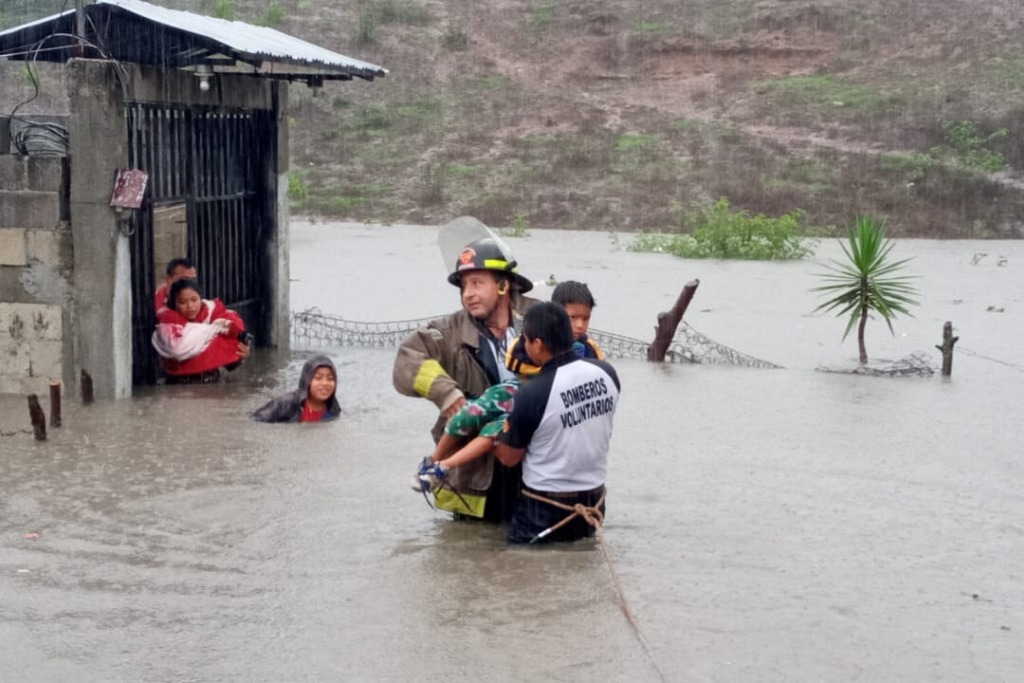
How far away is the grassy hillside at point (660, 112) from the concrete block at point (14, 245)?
20.6 m

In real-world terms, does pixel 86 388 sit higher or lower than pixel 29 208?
lower

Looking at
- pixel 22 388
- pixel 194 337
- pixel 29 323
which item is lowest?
pixel 22 388

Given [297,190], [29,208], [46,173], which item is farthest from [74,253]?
[297,190]

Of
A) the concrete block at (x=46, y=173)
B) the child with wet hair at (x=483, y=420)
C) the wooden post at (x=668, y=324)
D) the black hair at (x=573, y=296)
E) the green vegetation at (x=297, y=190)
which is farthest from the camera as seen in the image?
the green vegetation at (x=297, y=190)

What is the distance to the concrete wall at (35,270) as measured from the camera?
35.0ft

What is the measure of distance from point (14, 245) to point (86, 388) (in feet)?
4.18

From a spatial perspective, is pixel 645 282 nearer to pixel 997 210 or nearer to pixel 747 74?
pixel 997 210

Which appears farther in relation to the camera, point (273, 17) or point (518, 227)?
point (273, 17)

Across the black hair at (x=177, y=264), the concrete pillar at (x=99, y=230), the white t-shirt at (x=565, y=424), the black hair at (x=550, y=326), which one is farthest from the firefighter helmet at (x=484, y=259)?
the black hair at (x=177, y=264)

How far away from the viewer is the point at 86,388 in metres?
10.5

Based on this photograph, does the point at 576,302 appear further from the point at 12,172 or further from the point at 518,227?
the point at 518,227

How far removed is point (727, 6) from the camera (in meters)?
42.8

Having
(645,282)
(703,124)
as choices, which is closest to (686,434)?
(645,282)

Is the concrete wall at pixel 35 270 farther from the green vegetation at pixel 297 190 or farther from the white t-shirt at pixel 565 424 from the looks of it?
the green vegetation at pixel 297 190
